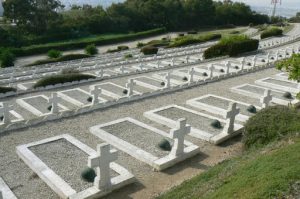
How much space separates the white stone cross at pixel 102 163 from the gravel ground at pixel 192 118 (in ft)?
16.5

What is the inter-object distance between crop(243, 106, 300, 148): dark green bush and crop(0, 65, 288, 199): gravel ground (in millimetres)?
786

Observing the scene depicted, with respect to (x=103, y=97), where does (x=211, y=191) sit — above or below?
above

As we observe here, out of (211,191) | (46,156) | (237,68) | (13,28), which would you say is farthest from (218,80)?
(13,28)

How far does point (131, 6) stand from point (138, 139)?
66.5 meters

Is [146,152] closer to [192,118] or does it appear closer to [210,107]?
[192,118]

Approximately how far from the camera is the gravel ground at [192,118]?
12.5m

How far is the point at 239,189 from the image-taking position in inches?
249

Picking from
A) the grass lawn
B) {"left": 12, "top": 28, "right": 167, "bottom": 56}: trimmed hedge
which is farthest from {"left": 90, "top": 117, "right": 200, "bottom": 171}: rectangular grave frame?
{"left": 12, "top": 28, "right": 167, "bottom": 56}: trimmed hedge

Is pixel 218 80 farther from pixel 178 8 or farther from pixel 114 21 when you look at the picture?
pixel 178 8

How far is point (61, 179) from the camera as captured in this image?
8734mm

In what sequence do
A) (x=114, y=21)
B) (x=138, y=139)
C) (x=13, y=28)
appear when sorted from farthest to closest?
(x=114, y=21) < (x=13, y=28) < (x=138, y=139)

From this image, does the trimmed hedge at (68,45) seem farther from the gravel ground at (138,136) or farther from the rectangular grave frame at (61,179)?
the rectangular grave frame at (61,179)

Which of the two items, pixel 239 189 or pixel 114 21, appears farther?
pixel 114 21

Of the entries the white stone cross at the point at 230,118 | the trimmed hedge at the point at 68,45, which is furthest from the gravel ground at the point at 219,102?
the trimmed hedge at the point at 68,45
